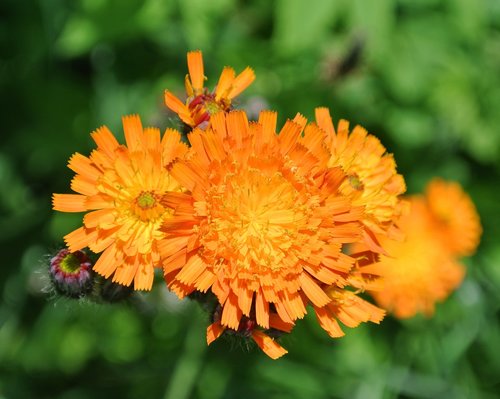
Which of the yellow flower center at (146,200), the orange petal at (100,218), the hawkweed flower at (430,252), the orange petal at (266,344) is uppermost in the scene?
the yellow flower center at (146,200)

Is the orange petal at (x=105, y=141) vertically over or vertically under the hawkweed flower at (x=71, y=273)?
over

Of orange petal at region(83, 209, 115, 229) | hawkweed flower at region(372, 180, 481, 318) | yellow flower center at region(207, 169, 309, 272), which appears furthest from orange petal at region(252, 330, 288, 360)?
hawkweed flower at region(372, 180, 481, 318)

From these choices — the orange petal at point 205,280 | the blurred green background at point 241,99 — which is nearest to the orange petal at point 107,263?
the orange petal at point 205,280

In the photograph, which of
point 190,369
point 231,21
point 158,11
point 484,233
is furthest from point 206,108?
point 484,233

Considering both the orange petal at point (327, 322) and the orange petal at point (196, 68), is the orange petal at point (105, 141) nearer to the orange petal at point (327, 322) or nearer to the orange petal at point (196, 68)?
the orange petal at point (196, 68)

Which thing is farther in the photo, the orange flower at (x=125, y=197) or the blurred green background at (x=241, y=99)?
the blurred green background at (x=241, y=99)

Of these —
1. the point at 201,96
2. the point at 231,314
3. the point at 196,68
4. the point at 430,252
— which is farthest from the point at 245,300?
the point at 430,252

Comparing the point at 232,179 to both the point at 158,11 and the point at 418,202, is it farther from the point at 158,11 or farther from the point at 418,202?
the point at 418,202

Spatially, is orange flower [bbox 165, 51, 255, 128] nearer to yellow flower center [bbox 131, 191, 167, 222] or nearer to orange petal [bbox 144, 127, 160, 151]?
orange petal [bbox 144, 127, 160, 151]
